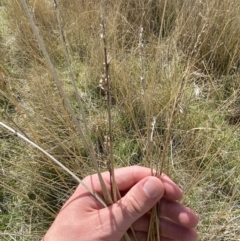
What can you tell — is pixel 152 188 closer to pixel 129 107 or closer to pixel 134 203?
pixel 134 203

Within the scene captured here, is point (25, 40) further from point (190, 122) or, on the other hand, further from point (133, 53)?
point (190, 122)

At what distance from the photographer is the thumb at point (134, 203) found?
75 centimetres

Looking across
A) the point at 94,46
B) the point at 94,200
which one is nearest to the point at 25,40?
the point at 94,46

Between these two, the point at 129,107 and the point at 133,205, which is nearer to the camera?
the point at 133,205

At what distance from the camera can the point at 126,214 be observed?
2.48 feet

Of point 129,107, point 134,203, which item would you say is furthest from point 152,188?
point 129,107

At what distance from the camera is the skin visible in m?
0.76

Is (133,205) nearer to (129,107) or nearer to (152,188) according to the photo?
(152,188)

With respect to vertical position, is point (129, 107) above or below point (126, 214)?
below

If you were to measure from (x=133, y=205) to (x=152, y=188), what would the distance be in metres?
0.05

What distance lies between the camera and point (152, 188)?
761mm

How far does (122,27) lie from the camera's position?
1934mm

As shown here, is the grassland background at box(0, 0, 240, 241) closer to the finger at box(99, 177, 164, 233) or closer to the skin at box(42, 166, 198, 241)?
the skin at box(42, 166, 198, 241)

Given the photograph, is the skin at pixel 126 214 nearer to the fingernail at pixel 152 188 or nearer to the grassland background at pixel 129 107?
the fingernail at pixel 152 188
